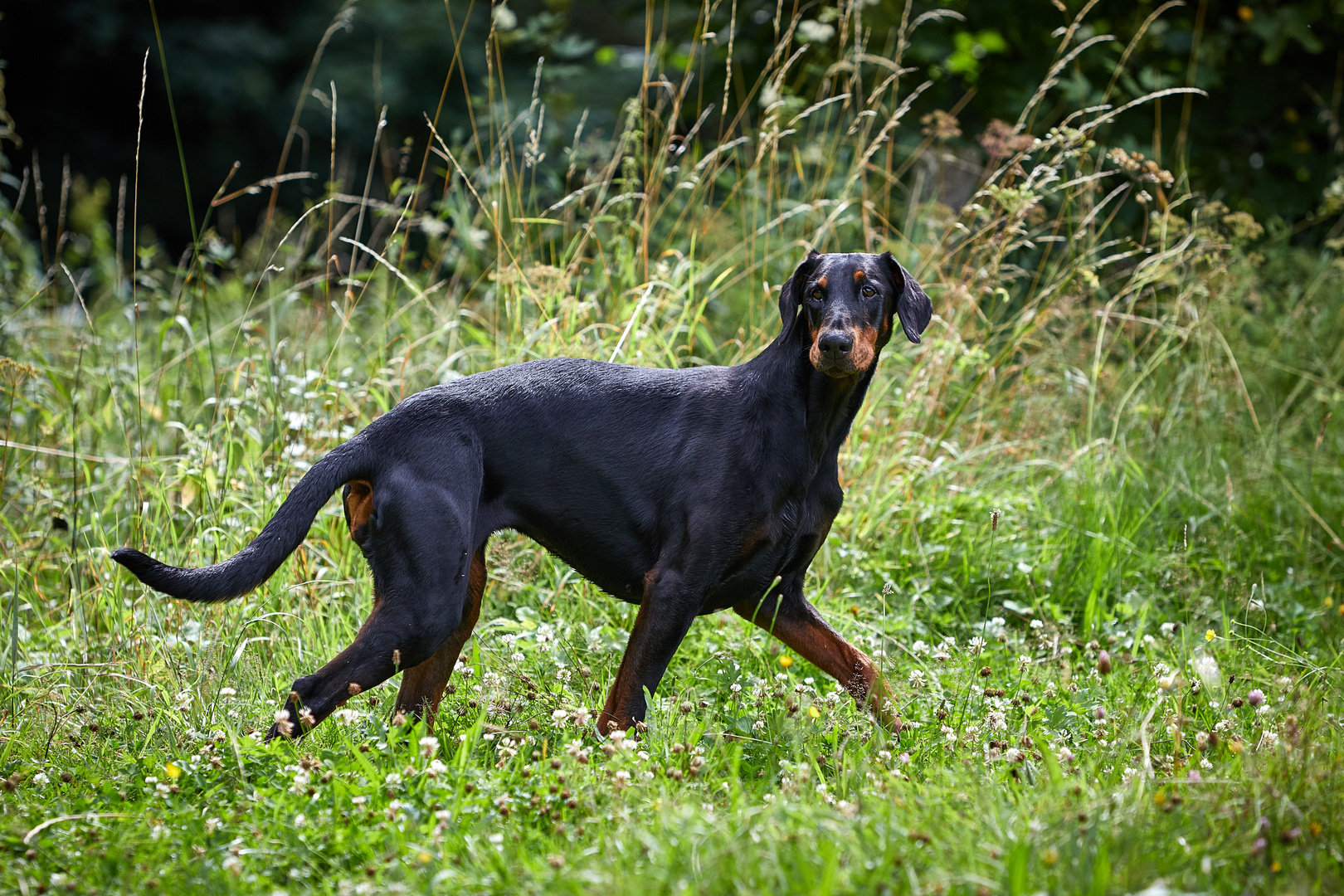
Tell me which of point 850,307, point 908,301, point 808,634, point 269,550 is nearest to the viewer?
point 269,550

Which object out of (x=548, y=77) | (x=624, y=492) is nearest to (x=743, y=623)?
(x=624, y=492)

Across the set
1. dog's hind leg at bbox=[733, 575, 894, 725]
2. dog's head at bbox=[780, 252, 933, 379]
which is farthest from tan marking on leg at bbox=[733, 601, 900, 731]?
dog's head at bbox=[780, 252, 933, 379]

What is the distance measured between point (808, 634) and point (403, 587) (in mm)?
1175

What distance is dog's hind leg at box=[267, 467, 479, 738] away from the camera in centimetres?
271

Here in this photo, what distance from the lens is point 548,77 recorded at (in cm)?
554

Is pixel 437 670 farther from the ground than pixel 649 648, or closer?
closer

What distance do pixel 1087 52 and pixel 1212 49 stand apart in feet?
2.82

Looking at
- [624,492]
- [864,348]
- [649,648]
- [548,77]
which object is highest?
[548,77]

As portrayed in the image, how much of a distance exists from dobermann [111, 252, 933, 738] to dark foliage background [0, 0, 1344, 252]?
5.98 ft

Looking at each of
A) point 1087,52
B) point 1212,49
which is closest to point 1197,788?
point 1087,52

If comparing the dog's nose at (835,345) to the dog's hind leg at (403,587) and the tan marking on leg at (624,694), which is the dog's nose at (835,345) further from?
the dog's hind leg at (403,587)

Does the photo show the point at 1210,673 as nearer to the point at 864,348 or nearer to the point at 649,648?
the point at 864,348

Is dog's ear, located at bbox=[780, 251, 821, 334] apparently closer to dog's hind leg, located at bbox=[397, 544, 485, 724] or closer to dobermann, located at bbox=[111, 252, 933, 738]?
dobermann, located at bbox=[111, 252, 933, 738]

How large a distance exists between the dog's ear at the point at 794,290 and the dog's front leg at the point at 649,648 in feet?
2.70
